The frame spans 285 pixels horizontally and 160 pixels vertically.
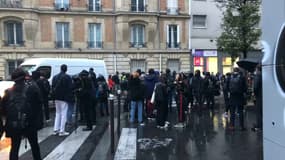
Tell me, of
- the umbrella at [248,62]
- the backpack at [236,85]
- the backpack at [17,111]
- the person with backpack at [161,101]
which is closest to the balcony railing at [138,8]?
the person with backpack at [161,101]

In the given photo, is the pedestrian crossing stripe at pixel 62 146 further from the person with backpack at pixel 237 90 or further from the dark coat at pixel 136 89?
the person with backpack at pixel 237 90

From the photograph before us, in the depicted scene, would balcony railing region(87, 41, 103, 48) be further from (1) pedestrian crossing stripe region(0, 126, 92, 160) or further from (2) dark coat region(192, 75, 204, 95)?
(1) pedestrian crossing stripe region(0, 126, 92, 160)

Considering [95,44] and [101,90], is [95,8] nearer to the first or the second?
[95,44]

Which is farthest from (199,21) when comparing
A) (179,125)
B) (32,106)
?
(32,106)

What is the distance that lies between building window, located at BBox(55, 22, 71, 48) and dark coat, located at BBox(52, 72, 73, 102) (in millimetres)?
24304

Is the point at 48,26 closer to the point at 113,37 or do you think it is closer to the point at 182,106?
the point at 113,37

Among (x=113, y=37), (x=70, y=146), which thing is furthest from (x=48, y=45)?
(x=70, y=146)

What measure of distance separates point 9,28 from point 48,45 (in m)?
3.60

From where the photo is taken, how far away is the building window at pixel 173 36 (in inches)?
1422

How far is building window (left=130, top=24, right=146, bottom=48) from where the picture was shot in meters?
35.0

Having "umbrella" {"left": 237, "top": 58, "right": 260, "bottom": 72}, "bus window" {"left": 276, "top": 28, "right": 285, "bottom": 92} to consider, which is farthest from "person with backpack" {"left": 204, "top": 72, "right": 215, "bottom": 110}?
"bus window" {"left": 276, "top": 28, "right": 285, "bottom": 92}

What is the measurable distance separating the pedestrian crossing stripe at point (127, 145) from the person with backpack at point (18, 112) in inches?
79.5

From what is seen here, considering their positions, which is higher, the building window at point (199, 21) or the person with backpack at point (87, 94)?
the building window at point (199, 21)

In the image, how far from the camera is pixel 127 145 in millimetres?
8602
